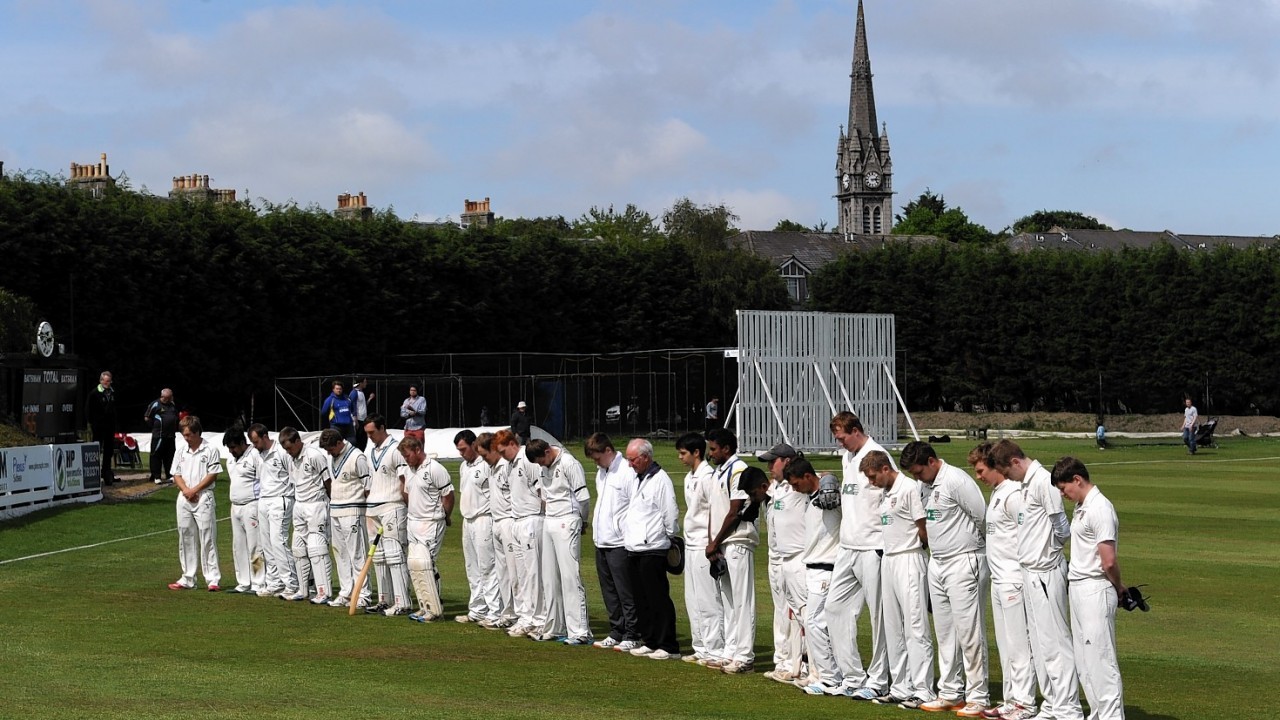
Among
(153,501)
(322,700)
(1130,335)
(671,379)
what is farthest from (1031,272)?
(322,700)

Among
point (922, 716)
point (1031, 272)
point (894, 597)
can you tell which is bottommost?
point (922, 716)

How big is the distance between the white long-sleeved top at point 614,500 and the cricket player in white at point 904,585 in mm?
3073

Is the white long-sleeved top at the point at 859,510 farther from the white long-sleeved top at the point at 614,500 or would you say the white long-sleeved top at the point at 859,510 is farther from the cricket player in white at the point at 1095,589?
the white long-sleeved top at the point at 614,500

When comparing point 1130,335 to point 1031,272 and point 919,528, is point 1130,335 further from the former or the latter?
point 919,528

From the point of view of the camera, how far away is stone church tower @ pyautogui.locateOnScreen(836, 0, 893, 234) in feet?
505

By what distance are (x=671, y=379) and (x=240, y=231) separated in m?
16.4

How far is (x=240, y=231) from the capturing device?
5512 cm

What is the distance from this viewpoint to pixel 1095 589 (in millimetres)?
10203

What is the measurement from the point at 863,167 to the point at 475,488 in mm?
141962

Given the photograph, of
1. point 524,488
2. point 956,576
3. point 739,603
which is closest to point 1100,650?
point 956,576

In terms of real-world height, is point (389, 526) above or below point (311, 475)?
below

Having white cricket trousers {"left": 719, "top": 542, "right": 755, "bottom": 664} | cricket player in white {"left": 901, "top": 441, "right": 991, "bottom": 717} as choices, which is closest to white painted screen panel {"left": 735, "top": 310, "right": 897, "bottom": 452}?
white cricket trousers {"left": 719, "top": 542, "right": 755, "bottom": 664}

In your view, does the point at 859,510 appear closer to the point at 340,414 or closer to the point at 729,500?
the point at 729,500

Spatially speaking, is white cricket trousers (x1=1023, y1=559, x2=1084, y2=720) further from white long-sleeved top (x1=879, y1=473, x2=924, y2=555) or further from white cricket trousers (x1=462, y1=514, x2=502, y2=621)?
white cricket trousers (x1=462, y1=514, x2=502, y2=621)
